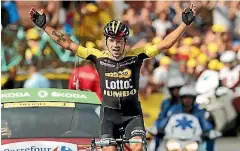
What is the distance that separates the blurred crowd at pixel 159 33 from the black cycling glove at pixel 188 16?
7336 mm

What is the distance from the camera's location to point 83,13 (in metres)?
19.0

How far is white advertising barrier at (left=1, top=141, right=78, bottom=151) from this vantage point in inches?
382

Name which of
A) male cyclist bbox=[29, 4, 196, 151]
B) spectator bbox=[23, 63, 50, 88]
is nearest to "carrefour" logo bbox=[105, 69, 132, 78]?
male cyclist bbox=[29, 4, 196, 151]

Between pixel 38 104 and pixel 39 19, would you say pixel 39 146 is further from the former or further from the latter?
pixel 39 19

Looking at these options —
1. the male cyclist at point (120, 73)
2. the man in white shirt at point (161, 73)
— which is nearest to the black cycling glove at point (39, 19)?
the male cyclist at point (120, 73)

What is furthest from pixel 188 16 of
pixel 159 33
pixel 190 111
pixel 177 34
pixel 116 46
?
pixel 159 33

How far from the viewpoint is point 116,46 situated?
28.7ft

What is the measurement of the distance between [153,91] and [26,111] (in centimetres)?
681

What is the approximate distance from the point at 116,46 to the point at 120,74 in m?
0.31

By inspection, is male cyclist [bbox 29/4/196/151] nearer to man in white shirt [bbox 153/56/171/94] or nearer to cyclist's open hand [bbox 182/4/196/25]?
cyclist's open hand [bbox 182/4/196/25]

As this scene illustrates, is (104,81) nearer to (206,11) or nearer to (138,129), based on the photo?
(138,129)

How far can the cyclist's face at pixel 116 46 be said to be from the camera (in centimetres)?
873

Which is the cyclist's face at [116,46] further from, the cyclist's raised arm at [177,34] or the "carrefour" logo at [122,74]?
the cyclist's raised arm at [177,34]

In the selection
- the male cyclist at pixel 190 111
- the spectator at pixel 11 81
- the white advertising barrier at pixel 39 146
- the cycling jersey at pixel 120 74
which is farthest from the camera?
the spectator at pixel 11 81
